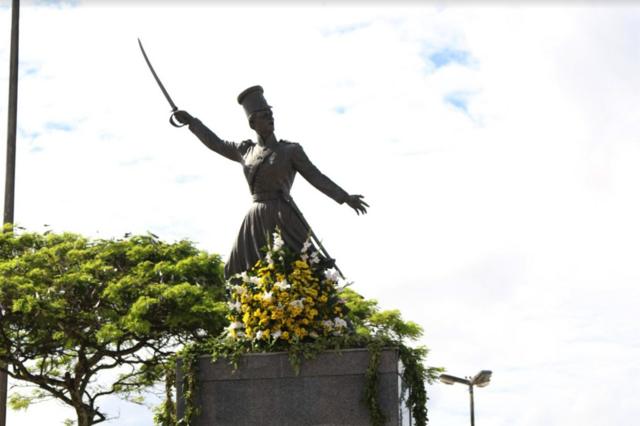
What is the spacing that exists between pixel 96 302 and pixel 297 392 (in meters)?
19.5

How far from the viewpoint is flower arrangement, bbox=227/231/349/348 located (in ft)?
42.9

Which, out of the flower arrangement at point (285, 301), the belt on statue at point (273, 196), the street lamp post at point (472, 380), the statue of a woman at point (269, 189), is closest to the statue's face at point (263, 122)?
the statue of a woman at point (269, 189)

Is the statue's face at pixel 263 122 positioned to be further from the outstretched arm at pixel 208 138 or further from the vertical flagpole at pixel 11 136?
the vertical flagpole at pixel 11 136

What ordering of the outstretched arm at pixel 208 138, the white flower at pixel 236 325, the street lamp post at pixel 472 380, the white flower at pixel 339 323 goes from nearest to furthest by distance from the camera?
the white flower at pixel 339 323
the white flower at pixel 236 325
the outstretched arm at pixel 208 138
the street lamp post at pixel 472 380

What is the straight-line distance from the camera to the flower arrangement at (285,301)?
515 inches

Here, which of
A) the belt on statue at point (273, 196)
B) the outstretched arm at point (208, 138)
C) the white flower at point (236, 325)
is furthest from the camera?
the outstretched arm at point (208, 138)

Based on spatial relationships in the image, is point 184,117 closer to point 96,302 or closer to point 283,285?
point 283,285

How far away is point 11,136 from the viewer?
31328mm

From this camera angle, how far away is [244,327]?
13445mm

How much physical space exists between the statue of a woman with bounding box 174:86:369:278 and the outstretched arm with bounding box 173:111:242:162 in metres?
0.43

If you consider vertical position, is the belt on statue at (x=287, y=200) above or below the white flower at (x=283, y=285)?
above

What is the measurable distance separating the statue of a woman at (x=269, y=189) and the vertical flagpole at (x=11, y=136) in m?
18.0

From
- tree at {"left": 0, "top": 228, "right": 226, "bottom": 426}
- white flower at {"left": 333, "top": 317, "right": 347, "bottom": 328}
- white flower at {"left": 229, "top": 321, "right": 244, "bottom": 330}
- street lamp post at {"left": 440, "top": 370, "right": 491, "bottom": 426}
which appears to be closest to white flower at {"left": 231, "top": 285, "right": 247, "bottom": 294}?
white flower at {"left": 229, "top": 321, "right": 244, "bottom": 330}

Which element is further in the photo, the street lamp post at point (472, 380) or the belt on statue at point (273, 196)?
the street lamp post at point (472, 380)
